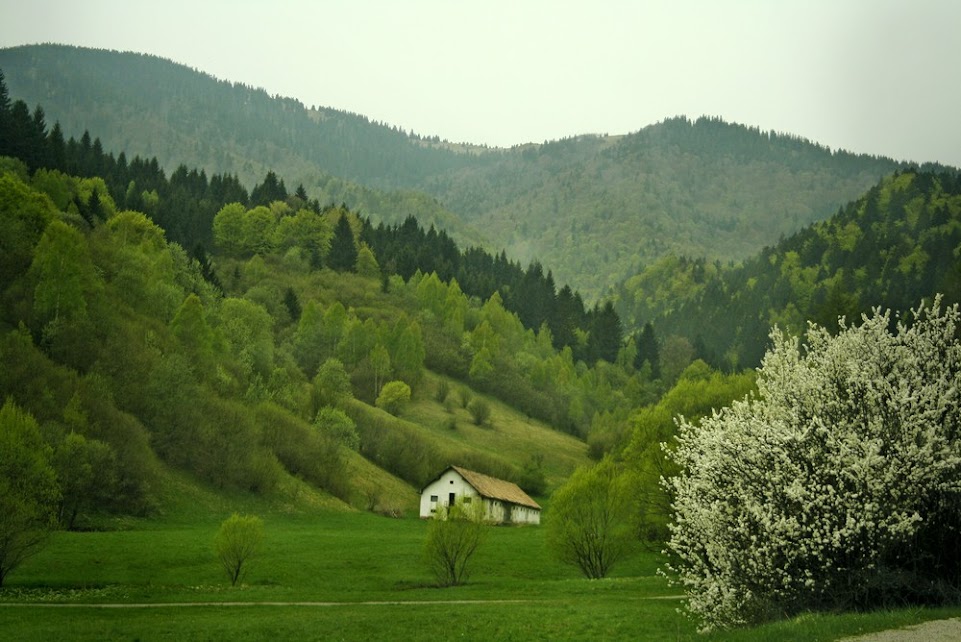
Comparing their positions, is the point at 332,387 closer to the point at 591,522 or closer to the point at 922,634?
the point at 591,522

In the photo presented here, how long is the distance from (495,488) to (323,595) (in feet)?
167

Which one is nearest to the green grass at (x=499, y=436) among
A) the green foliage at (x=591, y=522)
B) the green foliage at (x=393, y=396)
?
the green foliage at (x=393, y=396)

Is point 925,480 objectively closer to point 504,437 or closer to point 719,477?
point 719,477

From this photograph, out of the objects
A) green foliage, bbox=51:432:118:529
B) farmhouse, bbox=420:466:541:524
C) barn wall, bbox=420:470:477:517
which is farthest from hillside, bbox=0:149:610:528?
farmhouse, bbox=420:466:541:524

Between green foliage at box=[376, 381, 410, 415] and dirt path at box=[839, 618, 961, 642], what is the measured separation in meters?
109

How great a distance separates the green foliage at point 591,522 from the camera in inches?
2099

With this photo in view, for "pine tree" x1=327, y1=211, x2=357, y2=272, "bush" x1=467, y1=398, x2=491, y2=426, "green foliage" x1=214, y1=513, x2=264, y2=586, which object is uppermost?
"pine tree" x1=327, y1=211, x2=357, y2=272

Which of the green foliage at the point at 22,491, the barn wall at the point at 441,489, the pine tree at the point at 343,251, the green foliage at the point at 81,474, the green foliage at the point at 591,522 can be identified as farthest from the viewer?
the pine tree at the point at 343,251

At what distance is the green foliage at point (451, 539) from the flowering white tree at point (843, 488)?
990 inches

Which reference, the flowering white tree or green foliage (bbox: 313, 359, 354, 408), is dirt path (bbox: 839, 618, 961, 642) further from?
green foliage (bbox: 313, 359, 354, 408)

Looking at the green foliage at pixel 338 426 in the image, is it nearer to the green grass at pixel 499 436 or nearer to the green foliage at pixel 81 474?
the green grass at pixel 499 436

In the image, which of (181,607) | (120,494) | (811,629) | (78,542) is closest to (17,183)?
(120,494)

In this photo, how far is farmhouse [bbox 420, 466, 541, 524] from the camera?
305 feet

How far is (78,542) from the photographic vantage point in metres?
56.2
